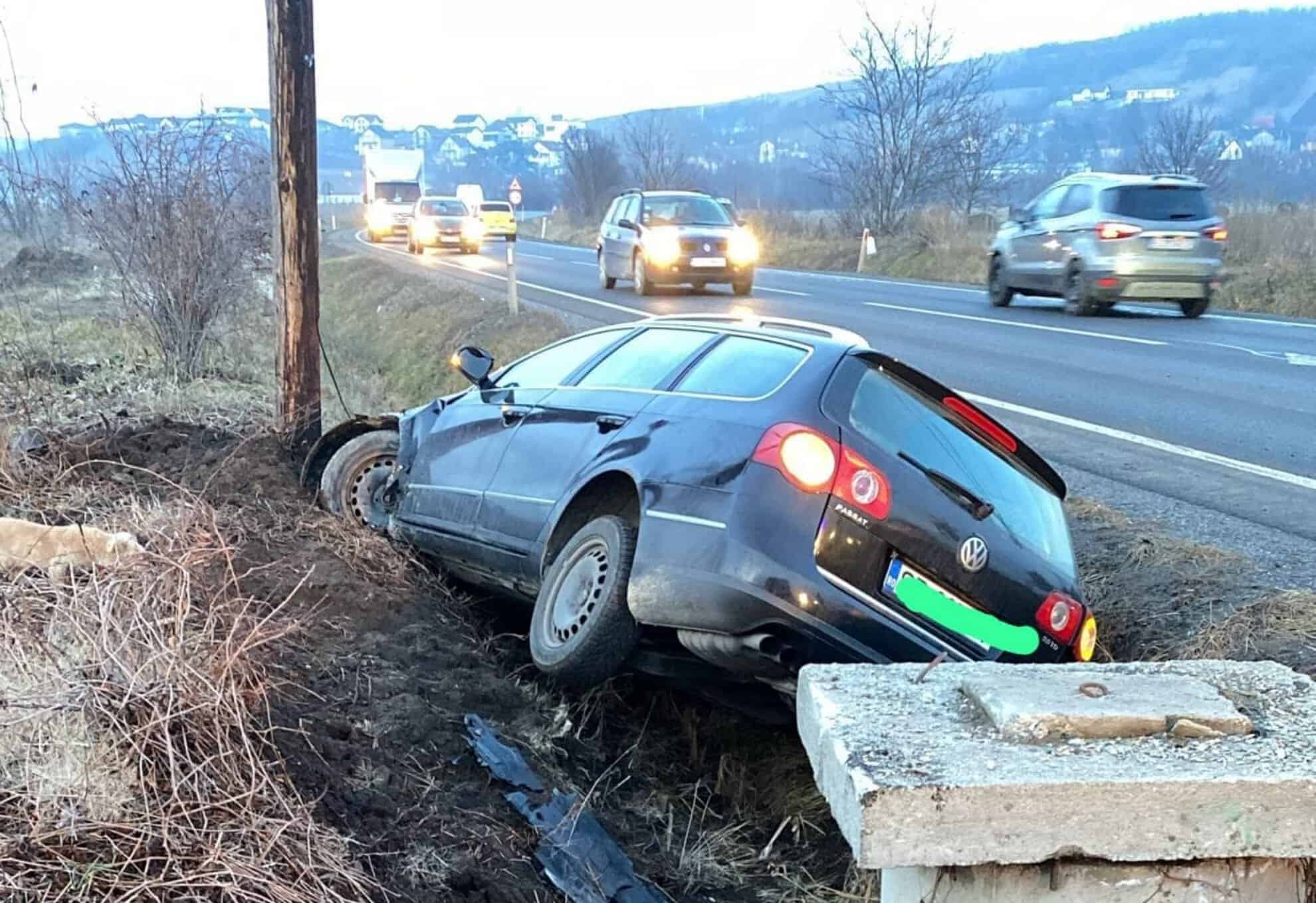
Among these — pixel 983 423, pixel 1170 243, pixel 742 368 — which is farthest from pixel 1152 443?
pixel 1170 243

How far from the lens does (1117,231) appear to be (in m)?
16.2

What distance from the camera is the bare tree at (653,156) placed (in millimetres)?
57094

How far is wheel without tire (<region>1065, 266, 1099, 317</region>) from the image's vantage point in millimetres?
16969

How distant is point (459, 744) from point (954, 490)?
1.81 m

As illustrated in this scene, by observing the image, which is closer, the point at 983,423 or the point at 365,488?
the point at 983,423

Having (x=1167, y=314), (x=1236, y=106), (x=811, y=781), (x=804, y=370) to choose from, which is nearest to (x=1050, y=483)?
(x=804, y=370)

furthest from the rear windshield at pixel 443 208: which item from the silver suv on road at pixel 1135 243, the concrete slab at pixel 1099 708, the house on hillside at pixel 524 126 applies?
the house on hillside at pixel 524 126

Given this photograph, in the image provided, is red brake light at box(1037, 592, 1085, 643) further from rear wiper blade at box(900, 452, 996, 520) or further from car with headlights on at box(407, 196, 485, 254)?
car with headlights on at box(407, 196, 485, 254)

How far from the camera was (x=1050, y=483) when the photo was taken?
480 cm

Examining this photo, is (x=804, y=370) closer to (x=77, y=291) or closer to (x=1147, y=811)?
(x=1147, y=811)

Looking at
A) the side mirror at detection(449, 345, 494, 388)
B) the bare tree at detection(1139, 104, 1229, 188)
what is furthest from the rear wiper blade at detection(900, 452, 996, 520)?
the bare tree at detection(1139, 104, 1229, 188)

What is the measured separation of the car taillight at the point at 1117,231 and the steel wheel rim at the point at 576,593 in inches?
529

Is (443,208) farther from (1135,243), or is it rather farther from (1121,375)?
A: (1121,375)

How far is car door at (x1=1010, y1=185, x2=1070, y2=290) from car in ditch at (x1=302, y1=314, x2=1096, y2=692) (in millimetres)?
13599
